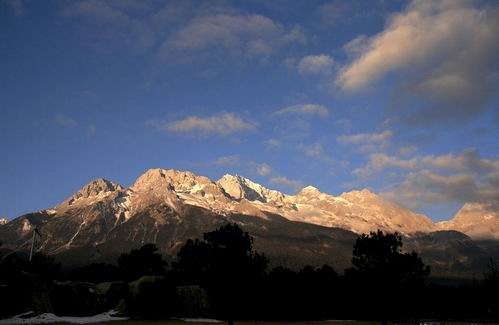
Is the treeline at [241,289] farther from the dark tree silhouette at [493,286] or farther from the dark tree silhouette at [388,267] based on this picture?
the dark tree silhouette at [388,267]

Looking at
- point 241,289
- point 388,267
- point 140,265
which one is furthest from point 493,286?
point 140,265

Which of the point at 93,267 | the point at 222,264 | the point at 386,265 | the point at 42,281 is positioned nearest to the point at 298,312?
the point at 386,265

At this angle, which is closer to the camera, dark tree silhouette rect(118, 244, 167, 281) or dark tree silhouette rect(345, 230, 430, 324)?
dark tree silhouette rect(345, 230, 430, 324)

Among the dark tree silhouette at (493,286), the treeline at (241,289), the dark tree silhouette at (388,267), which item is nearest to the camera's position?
the treeline at (241,289)

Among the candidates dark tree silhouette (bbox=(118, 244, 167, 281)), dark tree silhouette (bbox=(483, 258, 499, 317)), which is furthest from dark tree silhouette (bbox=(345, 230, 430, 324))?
dark tree silhouette (bbox=(118, 244, 167, 281))

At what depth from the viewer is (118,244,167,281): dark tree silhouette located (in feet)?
449

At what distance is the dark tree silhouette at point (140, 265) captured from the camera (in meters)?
137

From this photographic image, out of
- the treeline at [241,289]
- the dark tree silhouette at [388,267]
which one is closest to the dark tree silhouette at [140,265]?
the treeline at [241,289]

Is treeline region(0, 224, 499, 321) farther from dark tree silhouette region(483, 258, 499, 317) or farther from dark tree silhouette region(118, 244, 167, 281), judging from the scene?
dark tree silhouette region(118, 244, 167, 281)

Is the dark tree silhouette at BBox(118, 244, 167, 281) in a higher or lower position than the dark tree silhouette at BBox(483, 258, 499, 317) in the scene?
higher

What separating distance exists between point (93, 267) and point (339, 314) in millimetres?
74278

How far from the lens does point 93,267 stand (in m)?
148

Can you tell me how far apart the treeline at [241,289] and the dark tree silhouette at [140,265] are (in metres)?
18.2

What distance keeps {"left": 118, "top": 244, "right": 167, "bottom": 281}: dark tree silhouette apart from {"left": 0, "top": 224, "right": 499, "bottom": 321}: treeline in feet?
59.8
